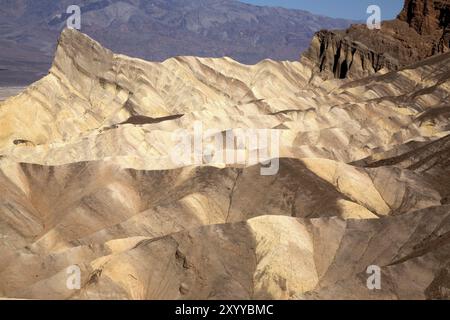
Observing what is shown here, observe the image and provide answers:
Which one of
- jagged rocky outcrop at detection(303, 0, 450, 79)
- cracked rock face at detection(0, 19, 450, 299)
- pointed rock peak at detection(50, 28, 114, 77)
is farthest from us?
jagged rocky outcrop at detection(303, 0, 450, 79)

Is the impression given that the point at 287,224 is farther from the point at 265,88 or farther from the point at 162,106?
the point at 265,88

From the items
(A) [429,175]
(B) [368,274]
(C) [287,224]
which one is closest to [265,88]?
(A) [429,175]

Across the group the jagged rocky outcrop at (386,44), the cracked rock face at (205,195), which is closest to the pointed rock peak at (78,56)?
the cracked rock face at (205,195)

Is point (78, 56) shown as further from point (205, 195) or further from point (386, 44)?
point (386, 44)

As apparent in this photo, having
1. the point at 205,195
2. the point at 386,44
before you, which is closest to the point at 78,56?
the point at 205,195

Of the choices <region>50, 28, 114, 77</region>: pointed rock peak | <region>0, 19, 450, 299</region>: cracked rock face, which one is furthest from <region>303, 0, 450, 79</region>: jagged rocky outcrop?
<region>50, 28, 114, 77</region>: pointed rock peak

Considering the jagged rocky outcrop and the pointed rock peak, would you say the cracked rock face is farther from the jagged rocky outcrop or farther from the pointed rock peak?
the jagged rocky outcrop

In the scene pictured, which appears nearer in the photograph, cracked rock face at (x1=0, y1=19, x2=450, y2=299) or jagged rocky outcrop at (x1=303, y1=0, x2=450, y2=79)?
cracked rock face at (x1=0, y1=19, x2=450, y2=299)
